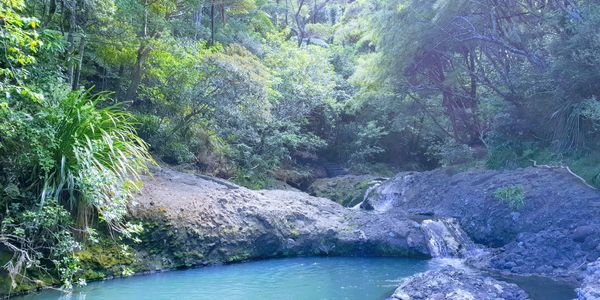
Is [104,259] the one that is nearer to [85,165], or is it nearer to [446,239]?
[85,165]

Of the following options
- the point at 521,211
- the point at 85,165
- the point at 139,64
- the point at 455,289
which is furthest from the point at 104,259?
the point at 521,211

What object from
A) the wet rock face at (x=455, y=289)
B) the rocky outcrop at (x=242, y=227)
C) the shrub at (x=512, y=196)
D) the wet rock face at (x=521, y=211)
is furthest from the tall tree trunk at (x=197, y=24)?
the wet rock face at (x=455, y=289)

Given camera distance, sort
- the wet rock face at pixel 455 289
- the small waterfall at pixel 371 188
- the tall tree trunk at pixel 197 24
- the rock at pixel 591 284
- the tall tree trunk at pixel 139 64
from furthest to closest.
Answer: the small waterfall at pixel 371 188 < the tall tree trunk at pixel 197 24 < the tall tree trunk at pixel 139 64 < the wet rock face at pixel 455 289 < the rock at pixel 591 284

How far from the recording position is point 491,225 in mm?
12109

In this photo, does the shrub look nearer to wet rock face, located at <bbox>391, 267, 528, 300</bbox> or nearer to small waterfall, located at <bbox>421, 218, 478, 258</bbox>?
small waterfall, located at <bbox>421, 218, 478, 258</bbox>

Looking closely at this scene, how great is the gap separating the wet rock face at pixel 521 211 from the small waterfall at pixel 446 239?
0.36 meters

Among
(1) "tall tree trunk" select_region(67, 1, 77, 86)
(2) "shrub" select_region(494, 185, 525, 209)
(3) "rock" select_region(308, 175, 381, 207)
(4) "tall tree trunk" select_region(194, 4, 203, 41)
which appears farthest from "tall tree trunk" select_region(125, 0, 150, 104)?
(2) "shrub" select_region(494, 185, 525, 209)

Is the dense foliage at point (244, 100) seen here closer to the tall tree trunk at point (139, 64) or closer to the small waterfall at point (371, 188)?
the tall tree trunk at point (139, 64)

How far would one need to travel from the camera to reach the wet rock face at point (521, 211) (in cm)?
944

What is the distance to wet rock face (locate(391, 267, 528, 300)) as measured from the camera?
7293 mm

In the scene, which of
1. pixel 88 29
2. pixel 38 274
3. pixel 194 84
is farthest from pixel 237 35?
pixel 38 274

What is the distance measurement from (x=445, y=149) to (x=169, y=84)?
10393mm

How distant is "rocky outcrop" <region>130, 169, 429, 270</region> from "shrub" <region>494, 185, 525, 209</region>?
7.44ft

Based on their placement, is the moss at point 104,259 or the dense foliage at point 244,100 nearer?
the dense foliage at point 244,100
